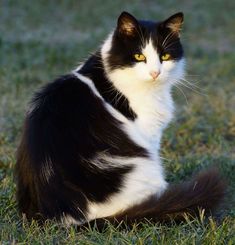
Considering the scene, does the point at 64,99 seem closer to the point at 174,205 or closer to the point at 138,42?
the point at 138,42

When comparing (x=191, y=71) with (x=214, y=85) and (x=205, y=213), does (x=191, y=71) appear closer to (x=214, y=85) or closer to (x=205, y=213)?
(x=214, y=85)

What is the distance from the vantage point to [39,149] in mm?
3273

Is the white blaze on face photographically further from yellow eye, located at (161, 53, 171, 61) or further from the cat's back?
the cat's back

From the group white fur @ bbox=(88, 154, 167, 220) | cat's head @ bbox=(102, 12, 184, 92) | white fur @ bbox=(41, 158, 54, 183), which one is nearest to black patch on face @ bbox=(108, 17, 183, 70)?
cat's head @ bbox=(102, 12, 184, 92)

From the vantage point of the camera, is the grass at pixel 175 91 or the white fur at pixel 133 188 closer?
the grass at pixel 175 91

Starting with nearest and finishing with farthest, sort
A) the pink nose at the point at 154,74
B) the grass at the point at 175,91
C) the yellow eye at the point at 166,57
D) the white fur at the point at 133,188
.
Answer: the grass at the point at 175,91 → the white fur at the point at 133,188 → the pink nose at the point at 154,74 → the yellow eye at the point at 166,57

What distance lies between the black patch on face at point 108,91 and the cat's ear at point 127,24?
0.26 m

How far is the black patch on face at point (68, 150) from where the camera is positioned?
3254 mm

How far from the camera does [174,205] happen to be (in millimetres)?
3221

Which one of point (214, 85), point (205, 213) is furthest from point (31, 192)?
point (214, 85)

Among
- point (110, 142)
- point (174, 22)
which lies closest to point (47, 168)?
point (110, 142)

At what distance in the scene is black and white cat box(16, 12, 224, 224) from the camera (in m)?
3.25

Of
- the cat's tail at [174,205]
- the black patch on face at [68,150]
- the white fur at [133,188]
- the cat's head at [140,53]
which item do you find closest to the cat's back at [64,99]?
the black patch on face at [68,150]

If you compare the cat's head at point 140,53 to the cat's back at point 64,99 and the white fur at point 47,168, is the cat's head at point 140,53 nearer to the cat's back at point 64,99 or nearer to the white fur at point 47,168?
the cat's back at point 64,99
